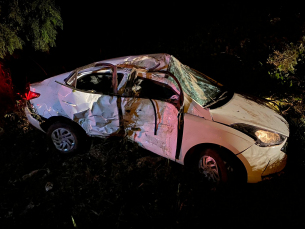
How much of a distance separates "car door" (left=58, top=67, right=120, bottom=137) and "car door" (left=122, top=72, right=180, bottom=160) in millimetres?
239

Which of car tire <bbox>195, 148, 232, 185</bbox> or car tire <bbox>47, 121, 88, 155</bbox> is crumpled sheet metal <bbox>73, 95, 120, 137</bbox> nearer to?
car tire <bbox>47, 121, 88, 155</bbox>

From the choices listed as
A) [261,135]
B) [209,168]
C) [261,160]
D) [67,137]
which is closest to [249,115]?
[261,135]

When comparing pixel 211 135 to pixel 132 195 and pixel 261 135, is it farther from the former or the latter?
pixel 132 195

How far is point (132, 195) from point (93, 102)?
151cm

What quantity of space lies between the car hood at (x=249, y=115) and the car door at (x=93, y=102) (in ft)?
5.02

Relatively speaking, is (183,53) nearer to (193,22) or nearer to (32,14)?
(193,22)

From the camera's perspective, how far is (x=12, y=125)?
15.9 ft

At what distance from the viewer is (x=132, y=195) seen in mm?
3023

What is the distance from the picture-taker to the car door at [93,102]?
333 centimetres

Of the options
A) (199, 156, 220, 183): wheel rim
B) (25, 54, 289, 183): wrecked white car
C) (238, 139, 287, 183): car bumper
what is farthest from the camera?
(199, 156, 220, 183): wheel rim

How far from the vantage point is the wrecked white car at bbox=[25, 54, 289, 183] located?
8.93 feet

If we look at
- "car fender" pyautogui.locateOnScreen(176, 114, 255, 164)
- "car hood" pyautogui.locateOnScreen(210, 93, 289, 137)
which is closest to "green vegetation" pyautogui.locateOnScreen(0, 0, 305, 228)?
"car fender" pyautogui.locateOnScreen(176, 114, 255, 164)

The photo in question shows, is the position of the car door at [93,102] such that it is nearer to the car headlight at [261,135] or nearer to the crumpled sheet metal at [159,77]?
the crumpled sheet metal at [159,77]

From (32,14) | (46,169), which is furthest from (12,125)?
(32,14)
